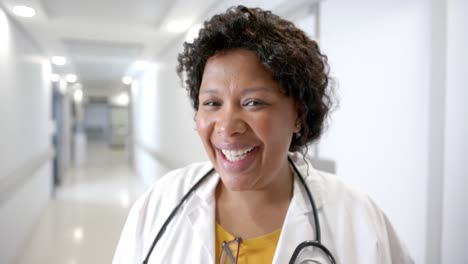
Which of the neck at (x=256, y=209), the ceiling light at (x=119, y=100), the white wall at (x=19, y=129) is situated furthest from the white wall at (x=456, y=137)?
the ceiling light at (x=119, y=100)

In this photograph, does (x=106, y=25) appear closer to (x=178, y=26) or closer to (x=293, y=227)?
(x=178, y=26)

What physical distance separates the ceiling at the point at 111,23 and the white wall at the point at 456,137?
867mm

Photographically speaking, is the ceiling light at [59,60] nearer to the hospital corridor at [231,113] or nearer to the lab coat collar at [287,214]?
the hospital corridor at [231,113]

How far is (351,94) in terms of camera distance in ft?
4.74

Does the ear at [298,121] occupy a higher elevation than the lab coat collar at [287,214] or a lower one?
higher

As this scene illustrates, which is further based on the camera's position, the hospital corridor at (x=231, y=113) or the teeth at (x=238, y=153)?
the hospital corridor at (x=231, y=113)

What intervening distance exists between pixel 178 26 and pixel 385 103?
2684 mm

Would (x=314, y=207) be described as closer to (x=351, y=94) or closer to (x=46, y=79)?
(x=351, y=94)

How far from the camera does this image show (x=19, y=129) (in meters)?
3.55

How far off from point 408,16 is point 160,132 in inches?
177

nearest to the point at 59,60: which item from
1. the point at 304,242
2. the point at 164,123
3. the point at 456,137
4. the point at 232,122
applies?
the point at 164,123

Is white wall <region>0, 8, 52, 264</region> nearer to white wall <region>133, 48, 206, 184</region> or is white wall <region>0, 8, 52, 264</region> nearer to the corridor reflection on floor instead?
the corridor reflection on floor

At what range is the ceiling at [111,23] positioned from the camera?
2752mm

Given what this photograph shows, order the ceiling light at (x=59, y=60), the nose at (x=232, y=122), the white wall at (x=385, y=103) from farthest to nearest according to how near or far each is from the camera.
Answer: the ceiling light at (x=59, y=60), the white wall at (x=385, y=103), the nose at (x=232, y=122)
